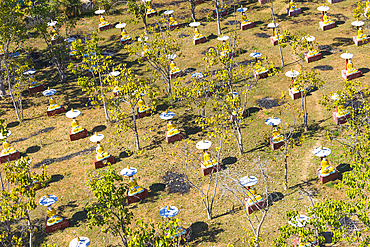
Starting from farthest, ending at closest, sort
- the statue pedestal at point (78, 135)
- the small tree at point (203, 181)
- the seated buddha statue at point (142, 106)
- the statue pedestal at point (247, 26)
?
the statue pedestal at point (247, 26)
the seated buddha statue at point (142, 106)
the statue pedestal at point (78, 135)
the small tree at point (203, 181)

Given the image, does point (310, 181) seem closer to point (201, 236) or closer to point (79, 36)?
point (201, 236)

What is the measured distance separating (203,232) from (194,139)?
33.9ft

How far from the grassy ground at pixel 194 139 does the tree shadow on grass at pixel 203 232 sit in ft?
0.21

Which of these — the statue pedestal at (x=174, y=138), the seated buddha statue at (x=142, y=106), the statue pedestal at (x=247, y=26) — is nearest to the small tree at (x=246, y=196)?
the statue pedestal at (x=174, y=138)

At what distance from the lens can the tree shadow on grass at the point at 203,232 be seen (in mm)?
29656

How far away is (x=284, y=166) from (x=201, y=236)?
8558 mm

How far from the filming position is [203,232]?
3019 cm

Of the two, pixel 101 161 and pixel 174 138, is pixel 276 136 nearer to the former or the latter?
pixel 174 138

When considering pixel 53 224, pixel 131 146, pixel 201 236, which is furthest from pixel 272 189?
pixel 53 224

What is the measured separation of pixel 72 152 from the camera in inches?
1566

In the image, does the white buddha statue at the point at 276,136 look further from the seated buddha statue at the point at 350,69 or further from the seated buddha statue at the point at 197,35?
the seated buddha statue at the point at 197,35

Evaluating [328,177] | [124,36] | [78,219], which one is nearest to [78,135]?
[78,219]

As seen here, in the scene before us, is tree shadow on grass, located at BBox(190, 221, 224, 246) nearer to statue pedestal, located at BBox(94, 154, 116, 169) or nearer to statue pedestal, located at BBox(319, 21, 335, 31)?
statue pedestal, located at BBox(94, 154, 116, 169)

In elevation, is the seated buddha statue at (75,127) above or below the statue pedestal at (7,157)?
above
